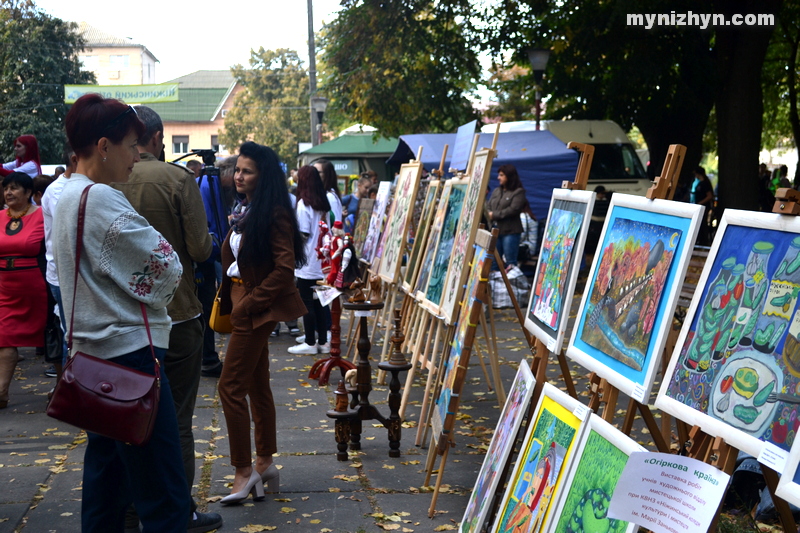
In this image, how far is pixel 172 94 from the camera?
35.8 meters

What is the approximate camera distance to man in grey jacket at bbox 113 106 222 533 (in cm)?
403

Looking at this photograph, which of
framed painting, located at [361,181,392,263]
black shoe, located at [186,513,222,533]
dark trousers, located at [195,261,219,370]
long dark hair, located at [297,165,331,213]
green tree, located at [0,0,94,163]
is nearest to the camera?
black shoe, located at [186,513,222,533]

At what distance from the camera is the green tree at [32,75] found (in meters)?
35.4

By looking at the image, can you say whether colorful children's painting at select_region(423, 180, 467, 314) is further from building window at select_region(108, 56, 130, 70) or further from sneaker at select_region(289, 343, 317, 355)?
building window at select_region(108, 56, 130, 70)

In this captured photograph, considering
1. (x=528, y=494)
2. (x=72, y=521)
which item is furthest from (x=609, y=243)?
(x=72, y=521)

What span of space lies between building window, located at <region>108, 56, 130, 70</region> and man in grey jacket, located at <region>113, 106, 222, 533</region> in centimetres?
11067

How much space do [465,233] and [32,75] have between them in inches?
1421

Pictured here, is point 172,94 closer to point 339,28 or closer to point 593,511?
point 339,28

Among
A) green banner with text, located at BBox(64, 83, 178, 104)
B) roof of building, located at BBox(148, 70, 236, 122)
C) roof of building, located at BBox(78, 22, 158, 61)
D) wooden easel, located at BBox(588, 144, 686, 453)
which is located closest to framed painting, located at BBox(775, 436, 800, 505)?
wooden easel, located at BBox(588, 144, 686, 453)

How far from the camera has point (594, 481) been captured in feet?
8.83

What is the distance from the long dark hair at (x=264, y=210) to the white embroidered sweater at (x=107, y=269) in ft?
4.73

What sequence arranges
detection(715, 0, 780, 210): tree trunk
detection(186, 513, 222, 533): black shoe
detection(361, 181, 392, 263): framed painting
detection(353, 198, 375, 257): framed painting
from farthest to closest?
detection(715, 0, 780, 210): tree trunk → detection(353, 198, 375, 257): framed painting → detection(361, 181, 392, 263): framed painting → detection(186, 513, 222, 533): black shoe

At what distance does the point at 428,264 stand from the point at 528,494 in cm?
392

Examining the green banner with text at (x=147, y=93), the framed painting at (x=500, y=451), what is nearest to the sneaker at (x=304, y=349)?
the framed painting at (x=500, y=451)
